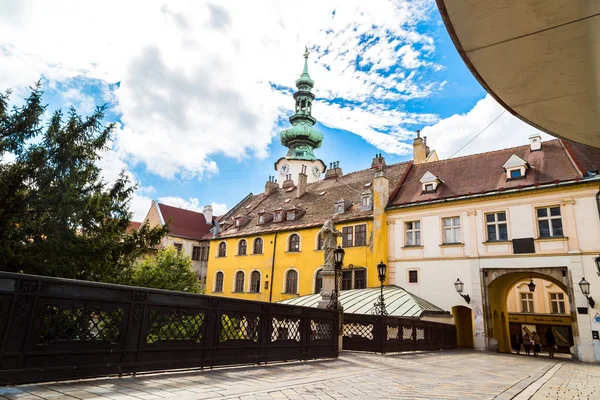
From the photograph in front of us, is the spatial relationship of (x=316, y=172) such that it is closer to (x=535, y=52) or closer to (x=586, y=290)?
(x=586, y=290)

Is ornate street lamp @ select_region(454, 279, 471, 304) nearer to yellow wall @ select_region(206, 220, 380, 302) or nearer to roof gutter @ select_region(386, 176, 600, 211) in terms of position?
roof gutter @ select_region(386, 176, 600, 211)

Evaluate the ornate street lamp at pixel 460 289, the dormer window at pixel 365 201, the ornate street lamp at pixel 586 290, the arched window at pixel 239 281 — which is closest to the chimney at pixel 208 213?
the arched window at pixel 239 281

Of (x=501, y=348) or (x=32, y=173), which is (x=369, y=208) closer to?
(x=501, y=348)

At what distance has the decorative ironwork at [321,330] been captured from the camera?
36.1ft

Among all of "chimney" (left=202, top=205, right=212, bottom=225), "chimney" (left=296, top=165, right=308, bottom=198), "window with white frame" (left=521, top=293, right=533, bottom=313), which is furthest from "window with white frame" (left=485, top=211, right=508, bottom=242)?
"chimney" (left=202, top=205, right=212, bottom=225)

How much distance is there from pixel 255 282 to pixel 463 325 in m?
16.6

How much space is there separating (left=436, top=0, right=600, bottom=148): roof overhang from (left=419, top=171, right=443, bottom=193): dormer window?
70.2ft

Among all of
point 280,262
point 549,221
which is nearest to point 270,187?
point 280,262

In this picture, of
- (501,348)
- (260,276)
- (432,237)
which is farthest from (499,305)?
(260,276)

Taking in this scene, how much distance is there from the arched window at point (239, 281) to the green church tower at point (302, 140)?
25489mm

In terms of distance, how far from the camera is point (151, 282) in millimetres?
27938

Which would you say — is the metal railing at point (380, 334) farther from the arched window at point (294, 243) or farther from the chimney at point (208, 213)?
the chimney at point (208, 213)

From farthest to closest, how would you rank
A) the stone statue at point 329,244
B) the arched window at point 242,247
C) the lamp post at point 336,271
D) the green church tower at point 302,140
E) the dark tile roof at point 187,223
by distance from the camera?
the green church tower at point 302,140 → the dark tile roof at point 187,223 → the arched window at point 242,247 → the stone statue at point 329,244 → the lamp post at point 336,271

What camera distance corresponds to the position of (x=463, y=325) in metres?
23.3
